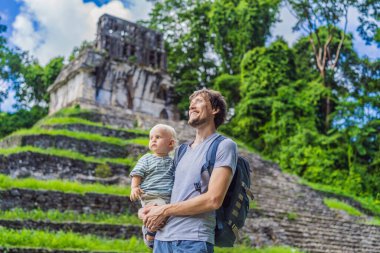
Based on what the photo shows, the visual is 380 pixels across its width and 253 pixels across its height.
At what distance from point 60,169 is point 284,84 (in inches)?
627

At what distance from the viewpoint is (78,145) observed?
52.0 ft

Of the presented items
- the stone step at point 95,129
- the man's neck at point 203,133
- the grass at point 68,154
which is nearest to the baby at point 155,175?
the man's neck at point 203,133

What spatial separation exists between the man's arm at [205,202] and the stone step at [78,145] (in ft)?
41.7

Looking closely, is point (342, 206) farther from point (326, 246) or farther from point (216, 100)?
point (216, 100)

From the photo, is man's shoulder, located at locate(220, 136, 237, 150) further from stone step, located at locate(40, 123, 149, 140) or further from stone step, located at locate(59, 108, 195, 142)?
stone step, located at locate(59, 108, 195, 142)

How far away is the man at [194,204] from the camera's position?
3275 millimetres

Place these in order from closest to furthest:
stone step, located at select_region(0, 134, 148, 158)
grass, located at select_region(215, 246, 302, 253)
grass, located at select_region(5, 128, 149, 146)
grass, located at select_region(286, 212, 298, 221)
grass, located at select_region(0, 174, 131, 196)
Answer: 1. grass, located at select_region(215, 246, 302, 253)
2. grass, located at select_region(0, 174, 131, 196)
3. grass, located at select_region(286, 212, 298, 221)
4. stone step, located at select_region(0, 134, 148, 158)
5. grass, located at select_region(5, 128, 149, 146)

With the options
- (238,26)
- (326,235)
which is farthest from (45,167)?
(238,26)

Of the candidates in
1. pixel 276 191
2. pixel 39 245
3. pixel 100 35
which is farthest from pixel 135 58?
pixel 39 245

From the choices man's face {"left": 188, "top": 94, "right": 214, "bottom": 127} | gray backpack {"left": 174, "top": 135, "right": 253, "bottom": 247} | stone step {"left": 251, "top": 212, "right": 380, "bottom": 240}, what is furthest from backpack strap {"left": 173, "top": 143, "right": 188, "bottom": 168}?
stone step {"left": 251, "top": 212, "right": 380, "bottom": 240}

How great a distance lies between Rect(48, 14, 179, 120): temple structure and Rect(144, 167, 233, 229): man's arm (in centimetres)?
2193

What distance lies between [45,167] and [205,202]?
11.1 metres

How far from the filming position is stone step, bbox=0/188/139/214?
35.7 feet

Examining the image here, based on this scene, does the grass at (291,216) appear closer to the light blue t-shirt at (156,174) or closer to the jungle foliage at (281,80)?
the jungle foliage at (281,80)
